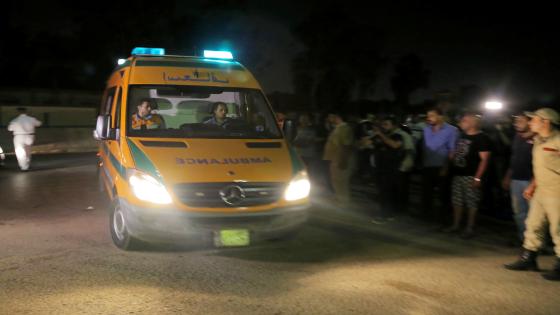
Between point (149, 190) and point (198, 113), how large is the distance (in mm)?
2087

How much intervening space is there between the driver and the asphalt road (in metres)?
1.66

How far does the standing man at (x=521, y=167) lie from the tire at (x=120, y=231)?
4.49 m

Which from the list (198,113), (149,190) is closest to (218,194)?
(149,190)

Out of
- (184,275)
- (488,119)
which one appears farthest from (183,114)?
(488,119)

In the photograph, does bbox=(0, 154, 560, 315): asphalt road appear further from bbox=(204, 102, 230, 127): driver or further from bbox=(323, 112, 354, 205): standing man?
bbox=(204, 102, 230, 127): driver

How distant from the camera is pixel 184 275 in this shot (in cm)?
561

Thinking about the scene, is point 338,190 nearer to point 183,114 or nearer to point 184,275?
point 183,114

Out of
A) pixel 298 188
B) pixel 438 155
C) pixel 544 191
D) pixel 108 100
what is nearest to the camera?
pixel 544 191

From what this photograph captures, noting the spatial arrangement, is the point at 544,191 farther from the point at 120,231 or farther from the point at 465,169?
the point at 120,231

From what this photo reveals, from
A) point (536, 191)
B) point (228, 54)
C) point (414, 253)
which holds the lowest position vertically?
point (414, 253)

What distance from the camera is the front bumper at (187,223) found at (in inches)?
227

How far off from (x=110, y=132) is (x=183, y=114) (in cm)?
111

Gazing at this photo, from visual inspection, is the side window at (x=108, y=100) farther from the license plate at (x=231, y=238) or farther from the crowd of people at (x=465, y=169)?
the crowd of people at (x=465, y=169)

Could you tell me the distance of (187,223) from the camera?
5766mm
